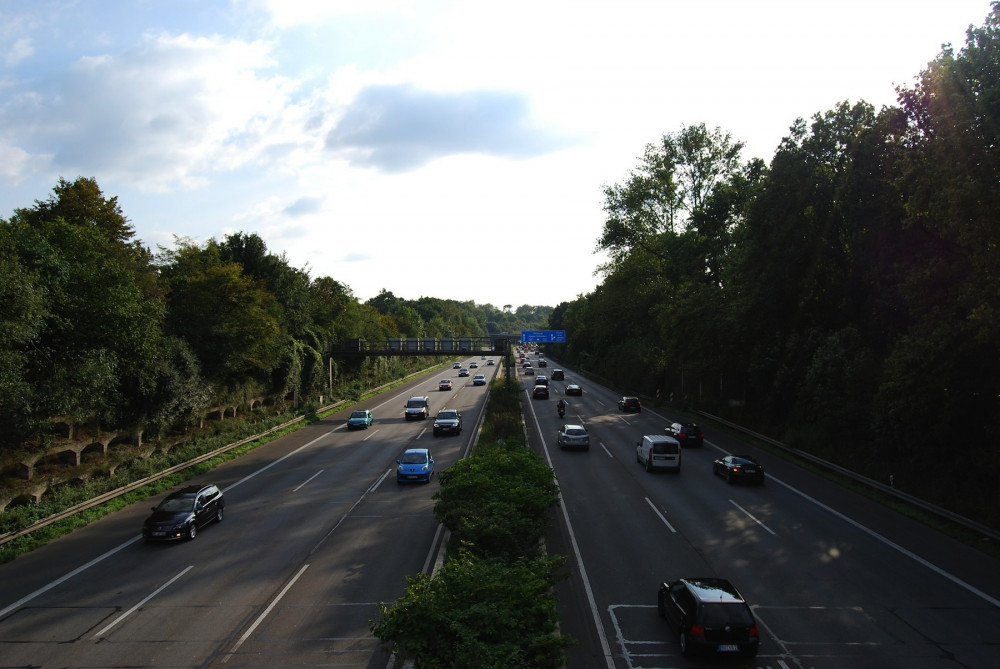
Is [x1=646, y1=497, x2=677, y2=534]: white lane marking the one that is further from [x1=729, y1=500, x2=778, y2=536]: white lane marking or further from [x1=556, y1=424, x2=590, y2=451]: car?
[x1=556, y1=424, x2=590, y2=451]: car

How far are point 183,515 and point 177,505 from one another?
→ 0.61m

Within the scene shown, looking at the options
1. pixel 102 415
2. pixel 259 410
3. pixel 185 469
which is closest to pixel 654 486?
pixel 185 469

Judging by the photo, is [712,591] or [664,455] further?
[664,455]

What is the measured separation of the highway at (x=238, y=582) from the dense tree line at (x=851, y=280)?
→ 1755cm

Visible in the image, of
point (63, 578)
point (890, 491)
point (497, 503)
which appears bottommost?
point (890, 491)

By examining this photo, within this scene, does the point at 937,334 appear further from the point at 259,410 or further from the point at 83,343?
the point at 259,410

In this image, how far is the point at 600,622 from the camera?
12.8 metres

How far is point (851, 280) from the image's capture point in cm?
3262

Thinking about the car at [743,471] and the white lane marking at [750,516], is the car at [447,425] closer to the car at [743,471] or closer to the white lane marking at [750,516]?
the car at [743,471]

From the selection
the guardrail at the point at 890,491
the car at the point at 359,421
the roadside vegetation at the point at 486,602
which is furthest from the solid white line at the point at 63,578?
the guardrail at the point at 890,491

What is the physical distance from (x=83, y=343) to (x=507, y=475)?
20.8m

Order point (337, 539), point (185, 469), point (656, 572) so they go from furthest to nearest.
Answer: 1. point (185, 469)
2. point (337, 539)
3. point (656, 572)

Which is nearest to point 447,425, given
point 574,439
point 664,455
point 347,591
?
point 574,439

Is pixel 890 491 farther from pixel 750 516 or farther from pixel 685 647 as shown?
pixel 685 647
